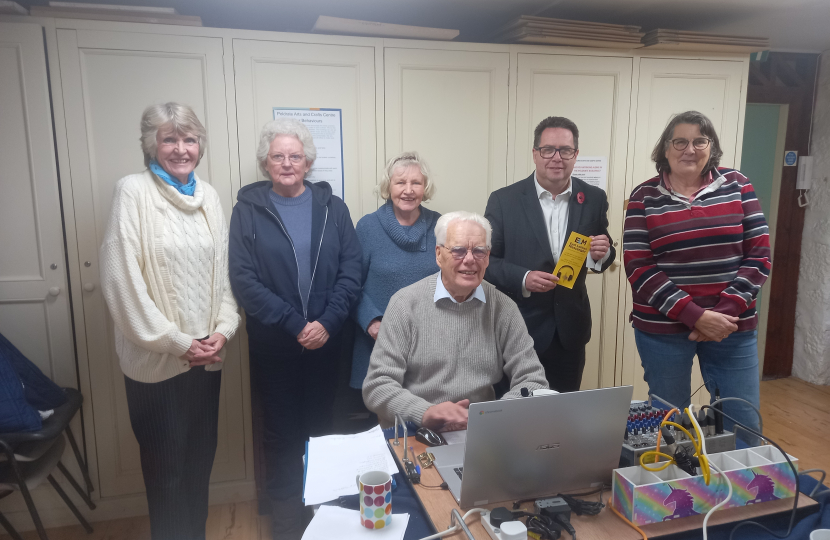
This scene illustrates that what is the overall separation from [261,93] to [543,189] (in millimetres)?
1296

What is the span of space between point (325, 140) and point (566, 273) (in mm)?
1231

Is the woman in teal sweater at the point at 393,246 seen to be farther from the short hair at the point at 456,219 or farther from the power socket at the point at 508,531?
the power socket at the point at 508,531

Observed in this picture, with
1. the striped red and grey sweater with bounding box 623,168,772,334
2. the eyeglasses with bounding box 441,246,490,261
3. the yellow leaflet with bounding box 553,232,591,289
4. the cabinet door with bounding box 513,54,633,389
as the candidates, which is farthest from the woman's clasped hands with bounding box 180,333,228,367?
the cabinet door with bounding box 513,54,633,389

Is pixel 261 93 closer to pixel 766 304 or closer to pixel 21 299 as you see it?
pixel 21 299

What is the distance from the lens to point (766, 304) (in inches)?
156

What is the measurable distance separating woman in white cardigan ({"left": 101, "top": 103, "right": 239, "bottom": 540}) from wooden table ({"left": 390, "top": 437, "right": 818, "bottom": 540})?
3.49ft

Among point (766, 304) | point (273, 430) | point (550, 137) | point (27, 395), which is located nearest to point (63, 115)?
point (27, 395)

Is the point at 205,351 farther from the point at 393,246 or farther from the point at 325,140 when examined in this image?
the point at 325,140

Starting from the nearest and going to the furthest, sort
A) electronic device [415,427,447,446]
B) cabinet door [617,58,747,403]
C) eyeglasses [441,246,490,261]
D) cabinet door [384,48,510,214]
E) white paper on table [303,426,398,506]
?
white paper on table [303,426,398,506] < electronic device [415,427,447,446] < eyeglasses [441,246,490,261] < cabinet door [384,48,510,214] < cabinet door [617,58,747,403]

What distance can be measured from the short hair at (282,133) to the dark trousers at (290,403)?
743 millimetres

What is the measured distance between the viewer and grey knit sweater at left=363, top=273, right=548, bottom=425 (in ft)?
5.43

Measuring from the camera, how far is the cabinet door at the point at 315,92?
7.67 feet

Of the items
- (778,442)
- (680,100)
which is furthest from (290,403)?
(778,442)

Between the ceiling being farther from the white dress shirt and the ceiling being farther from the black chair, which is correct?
the black chair
